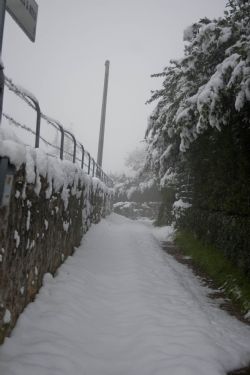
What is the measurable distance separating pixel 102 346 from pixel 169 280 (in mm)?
2766

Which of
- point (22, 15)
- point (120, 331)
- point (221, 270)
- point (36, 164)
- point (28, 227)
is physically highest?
point (22, 15)

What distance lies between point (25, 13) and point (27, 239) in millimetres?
2157

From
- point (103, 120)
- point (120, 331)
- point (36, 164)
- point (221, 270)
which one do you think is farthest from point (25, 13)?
point (103, 120)

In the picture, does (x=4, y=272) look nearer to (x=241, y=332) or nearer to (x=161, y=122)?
(x=241, y=332)

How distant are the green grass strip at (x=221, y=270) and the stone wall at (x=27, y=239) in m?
3.03

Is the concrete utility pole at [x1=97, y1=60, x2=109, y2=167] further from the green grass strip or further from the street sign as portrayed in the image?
the street sign

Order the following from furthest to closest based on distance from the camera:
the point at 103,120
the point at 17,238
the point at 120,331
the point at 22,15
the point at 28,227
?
the point at 103,120
the point at 120,331
the point at 28,227
the point at 17,238
the point at 22,15

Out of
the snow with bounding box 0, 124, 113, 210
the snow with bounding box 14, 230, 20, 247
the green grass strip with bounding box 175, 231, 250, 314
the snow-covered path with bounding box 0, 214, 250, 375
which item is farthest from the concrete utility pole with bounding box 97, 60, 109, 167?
the snow with bounding box 14, 230, 20, 247

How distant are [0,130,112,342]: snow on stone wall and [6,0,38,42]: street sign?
86cm

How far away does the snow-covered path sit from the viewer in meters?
3.13

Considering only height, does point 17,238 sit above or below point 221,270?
above

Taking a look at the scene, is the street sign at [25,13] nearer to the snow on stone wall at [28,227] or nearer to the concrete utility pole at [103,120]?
→ the snow on stone wall at [28,227]

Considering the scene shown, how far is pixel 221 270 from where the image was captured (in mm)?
7254

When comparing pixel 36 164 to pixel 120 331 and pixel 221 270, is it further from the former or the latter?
pixel 221 270
